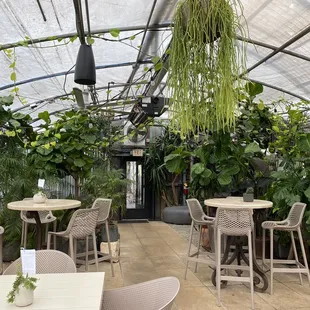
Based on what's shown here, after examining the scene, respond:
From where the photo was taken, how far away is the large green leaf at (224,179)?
4646 mm

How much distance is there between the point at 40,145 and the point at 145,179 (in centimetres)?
470

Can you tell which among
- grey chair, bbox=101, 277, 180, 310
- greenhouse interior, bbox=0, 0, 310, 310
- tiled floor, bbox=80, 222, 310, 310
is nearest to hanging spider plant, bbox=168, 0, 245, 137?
greenhouse interior, bbox=0, 0, 310, 310

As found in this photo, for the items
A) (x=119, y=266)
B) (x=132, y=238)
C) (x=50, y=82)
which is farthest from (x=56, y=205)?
(x=132, y=238)

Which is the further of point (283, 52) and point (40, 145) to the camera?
point (40, 145)

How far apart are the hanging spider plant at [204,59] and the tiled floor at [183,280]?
2118mm

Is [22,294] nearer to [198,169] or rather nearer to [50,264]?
[50,264]

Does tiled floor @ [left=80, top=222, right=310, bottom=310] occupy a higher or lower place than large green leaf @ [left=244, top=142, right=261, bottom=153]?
lower

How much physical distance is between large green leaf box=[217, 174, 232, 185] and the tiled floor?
3.97ft

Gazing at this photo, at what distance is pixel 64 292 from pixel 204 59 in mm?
1476

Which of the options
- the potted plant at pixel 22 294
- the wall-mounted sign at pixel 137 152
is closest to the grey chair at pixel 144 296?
the potted plant at pixel 22 294

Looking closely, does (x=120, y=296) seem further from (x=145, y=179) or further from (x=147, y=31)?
(x=145, y=179)

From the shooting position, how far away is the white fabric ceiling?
355 centimetres

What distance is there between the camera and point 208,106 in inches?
81.8

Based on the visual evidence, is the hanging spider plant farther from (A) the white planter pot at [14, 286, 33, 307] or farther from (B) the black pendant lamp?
(B) the black pendant lamp
